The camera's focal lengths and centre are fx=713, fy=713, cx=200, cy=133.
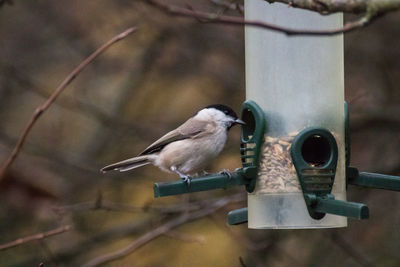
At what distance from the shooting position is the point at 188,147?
21.3ft

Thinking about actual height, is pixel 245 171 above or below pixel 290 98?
below

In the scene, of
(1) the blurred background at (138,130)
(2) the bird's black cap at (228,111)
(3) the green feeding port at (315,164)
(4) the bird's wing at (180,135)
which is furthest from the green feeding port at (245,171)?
(1) the blurred background at (138,130)

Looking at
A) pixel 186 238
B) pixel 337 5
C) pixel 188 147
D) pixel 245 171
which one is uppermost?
pixel 337 5

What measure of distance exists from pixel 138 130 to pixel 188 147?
68.7 inches

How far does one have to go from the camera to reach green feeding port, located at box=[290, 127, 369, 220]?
17.7 feet

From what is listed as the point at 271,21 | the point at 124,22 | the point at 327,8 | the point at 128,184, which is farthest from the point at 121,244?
the point at 327,8

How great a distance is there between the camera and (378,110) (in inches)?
303

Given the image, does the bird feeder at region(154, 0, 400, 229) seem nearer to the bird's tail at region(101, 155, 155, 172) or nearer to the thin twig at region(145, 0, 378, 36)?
the bird's tail at region(101, 155, 155, 172)

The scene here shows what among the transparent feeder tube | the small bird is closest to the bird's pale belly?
the small bird

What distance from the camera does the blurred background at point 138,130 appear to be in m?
7.79

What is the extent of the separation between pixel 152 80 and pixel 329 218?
3.94m

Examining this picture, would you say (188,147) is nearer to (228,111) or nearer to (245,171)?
(228,111)

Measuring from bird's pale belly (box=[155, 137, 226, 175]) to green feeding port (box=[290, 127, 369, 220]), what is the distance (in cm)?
114

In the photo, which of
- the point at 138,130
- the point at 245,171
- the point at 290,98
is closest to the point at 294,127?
the point at 290,98
